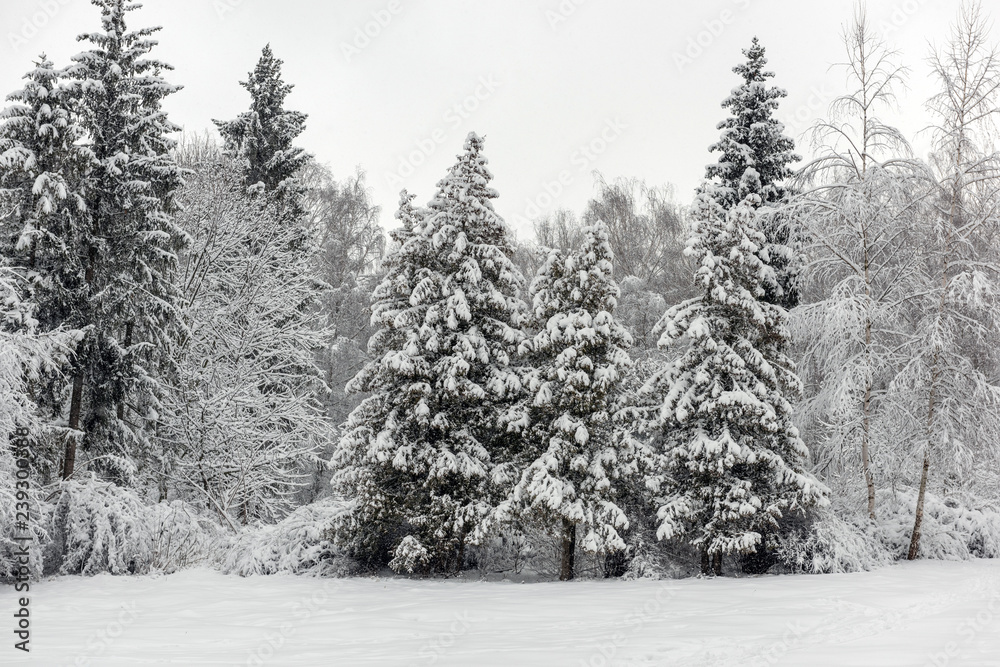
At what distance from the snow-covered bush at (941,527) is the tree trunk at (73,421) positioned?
57.1 feet

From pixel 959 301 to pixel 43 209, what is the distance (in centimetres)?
1876

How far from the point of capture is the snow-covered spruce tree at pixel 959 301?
15805 millimetres

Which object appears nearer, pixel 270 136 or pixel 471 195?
pixel 471 195

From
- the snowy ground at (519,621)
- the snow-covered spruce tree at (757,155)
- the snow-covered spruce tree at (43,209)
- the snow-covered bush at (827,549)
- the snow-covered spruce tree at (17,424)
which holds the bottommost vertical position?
the snowy ground at (519,621)

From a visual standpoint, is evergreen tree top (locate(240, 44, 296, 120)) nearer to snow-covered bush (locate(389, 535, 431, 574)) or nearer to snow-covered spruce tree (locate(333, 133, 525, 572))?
snow-covered spruce tree (locate(333, 133, 525, 572))

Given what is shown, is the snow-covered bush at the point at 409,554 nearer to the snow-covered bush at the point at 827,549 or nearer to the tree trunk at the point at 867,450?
the snow-covered bush at the point at 827,549

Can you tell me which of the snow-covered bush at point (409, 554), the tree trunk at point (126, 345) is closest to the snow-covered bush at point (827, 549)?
the snow-covered bush at point (409, 554)

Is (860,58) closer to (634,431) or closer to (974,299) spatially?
(974,299)

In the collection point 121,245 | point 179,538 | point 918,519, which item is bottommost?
point 179,538

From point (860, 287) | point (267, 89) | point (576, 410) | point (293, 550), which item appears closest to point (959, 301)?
point (860, 287)

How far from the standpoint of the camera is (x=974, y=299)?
15.3 meters

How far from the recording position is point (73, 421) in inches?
606

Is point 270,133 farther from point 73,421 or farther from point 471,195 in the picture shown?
point 73,421

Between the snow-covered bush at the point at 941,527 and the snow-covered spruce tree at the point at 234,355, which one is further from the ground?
the snow-covered spruce tree at the point at 234,355
